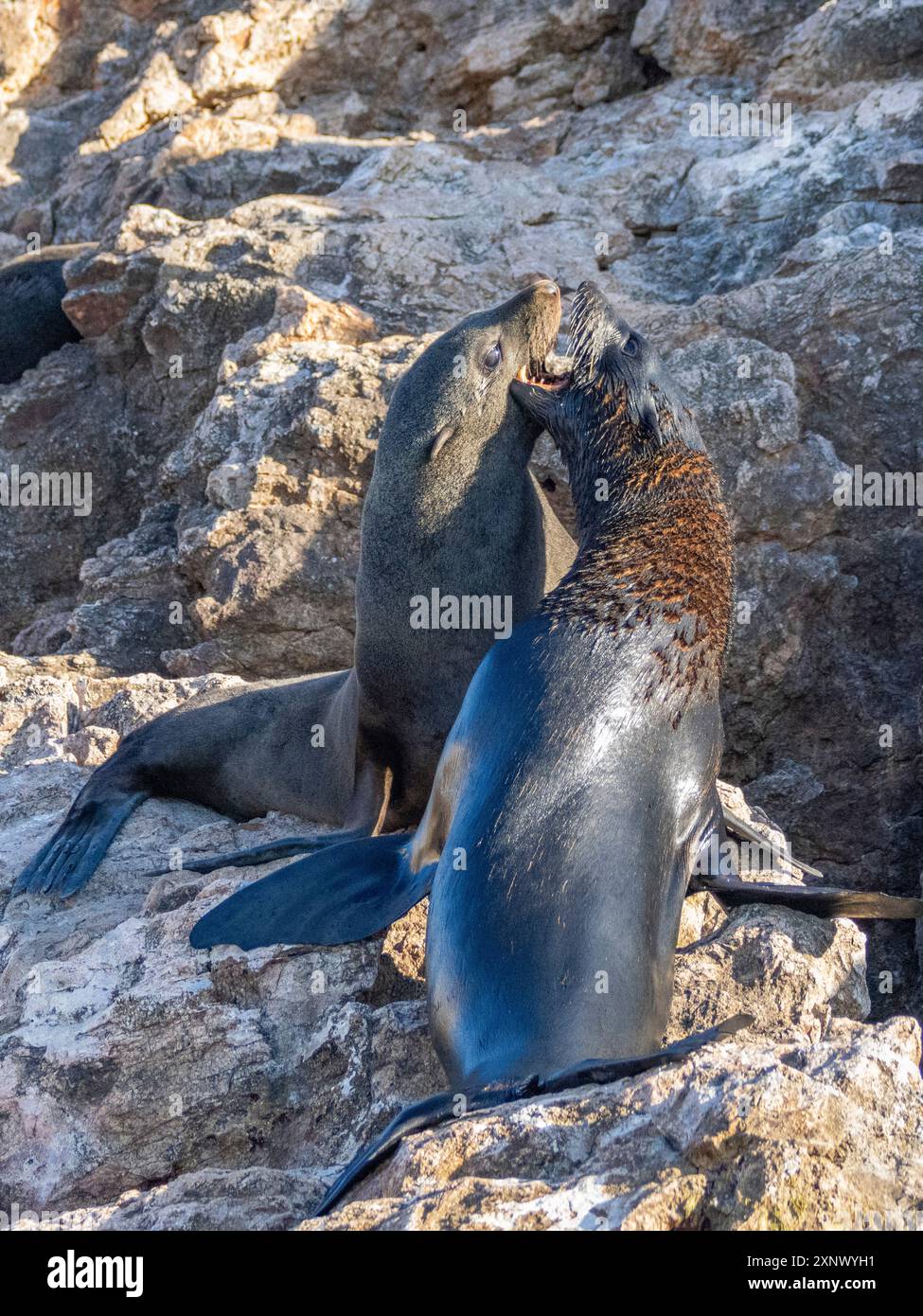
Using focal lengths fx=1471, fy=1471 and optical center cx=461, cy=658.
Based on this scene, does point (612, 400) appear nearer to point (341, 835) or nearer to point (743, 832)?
point (743, 832)

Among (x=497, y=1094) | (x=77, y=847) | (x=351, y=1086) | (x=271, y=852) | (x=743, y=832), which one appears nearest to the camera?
(x=497, y=1094)

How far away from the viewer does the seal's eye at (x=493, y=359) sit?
5617 mm

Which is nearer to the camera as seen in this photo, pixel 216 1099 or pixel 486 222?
pixel 216 1099

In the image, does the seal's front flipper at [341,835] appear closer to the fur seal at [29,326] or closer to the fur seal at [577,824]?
the fur seal at [577,824]

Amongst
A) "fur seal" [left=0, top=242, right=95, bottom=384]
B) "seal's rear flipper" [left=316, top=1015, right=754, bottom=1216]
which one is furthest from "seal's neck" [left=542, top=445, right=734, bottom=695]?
"fur seal" [left=0, top=242, right=95, bottom=384]

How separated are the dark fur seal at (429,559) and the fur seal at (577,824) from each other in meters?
0.78

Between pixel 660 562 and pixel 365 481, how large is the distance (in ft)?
11.9

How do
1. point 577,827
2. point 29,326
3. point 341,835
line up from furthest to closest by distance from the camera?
point 29,326 < point 341,835 < point 577,827

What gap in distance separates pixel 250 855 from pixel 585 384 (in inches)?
78.2

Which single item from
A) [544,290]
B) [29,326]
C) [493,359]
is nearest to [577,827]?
[493,359]

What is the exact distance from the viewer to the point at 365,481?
766cm
